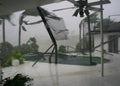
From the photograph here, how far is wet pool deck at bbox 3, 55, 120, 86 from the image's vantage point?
14.3 feet

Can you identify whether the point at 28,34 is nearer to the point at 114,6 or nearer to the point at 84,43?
the point at 84,43

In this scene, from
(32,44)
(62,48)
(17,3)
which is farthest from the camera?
(32,44)

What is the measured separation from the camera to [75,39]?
231 inches

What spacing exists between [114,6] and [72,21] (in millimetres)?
1342

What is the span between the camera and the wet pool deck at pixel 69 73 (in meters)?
4.35

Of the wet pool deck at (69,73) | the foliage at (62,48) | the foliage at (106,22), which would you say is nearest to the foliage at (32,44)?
the wet pool deck at (69,73)

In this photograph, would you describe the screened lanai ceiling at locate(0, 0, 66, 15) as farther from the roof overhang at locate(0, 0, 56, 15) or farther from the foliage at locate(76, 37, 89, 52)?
the foliage at locate(76, 37, 89, 52)

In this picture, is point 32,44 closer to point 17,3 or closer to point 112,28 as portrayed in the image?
point 17,3

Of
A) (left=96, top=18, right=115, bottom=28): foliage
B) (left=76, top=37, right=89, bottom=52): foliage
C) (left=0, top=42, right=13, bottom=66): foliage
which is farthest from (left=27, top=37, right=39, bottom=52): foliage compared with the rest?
(left=96, top=18, right=115, bottom=28): foliage

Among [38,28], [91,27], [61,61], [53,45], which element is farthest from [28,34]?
[91,27]

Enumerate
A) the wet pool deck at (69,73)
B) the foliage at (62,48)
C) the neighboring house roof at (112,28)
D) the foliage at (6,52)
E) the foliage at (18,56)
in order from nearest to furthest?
the wet pool deck at (69,73), the neighboring house roof at (112,28), the foliage at (6,52), the foliage at (62,48), the foliage at (18,56)

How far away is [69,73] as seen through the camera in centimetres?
552

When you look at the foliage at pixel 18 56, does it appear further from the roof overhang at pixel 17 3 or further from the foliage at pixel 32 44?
the roof overhang at pixel 17 3

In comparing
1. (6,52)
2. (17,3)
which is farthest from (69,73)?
(17,3)
